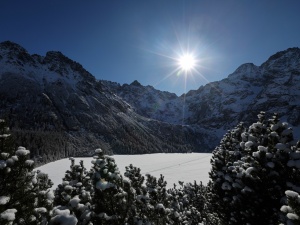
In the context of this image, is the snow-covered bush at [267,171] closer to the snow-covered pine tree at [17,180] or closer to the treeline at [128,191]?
the treeline at [128,191]

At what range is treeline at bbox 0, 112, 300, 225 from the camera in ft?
25.9

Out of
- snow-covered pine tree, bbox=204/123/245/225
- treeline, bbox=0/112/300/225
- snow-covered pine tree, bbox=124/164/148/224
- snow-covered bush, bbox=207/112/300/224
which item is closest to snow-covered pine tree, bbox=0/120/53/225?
treeline, bbox=0/112/300/225

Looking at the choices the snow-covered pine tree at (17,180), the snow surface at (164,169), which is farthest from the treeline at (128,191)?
the snow surface at (164,169)

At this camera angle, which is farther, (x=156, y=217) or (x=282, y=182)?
(x=282, y=182)

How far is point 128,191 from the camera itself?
995 cm

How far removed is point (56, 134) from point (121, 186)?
15796 centimetres

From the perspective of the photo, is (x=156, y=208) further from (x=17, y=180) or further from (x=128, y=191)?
(x=17, y=180)

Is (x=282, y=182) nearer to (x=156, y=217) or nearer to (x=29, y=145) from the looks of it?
(x=156, y=217)

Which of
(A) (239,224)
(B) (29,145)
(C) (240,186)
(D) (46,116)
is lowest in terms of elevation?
(A) (239,224)

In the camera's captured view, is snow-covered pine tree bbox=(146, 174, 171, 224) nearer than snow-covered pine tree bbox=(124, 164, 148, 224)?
No

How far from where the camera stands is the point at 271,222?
42.4 feet

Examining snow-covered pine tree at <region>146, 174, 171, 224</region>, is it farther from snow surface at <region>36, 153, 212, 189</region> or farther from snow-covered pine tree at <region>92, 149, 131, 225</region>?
snow surface at <region>36, 153, 212, 189</region>

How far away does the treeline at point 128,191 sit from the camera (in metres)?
7.89

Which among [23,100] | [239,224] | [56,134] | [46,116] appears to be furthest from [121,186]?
[23,100]
